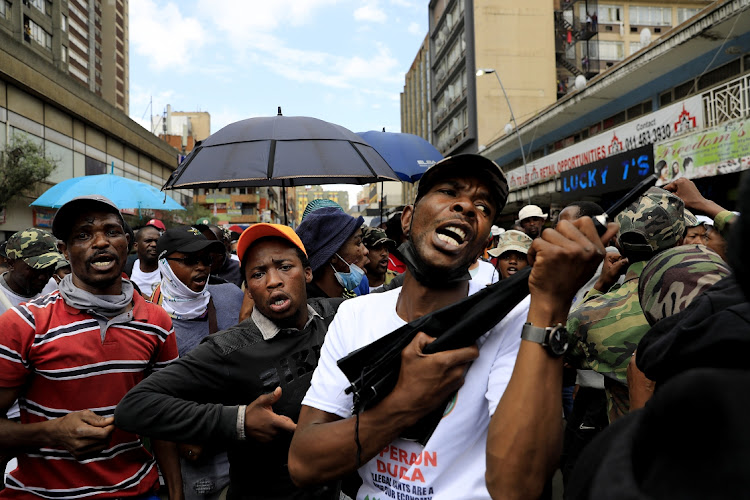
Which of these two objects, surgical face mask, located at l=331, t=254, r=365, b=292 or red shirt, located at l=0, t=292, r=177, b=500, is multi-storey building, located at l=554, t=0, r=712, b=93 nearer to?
surgical face mask, located at l=331, t=254, r=365, b=292

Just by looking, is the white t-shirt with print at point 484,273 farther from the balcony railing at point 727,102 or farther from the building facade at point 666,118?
the balcony railing at point 727,102

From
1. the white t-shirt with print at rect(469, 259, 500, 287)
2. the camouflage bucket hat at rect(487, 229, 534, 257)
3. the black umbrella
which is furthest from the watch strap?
the camouflage bucket hat at rect(487, 229, 534, 257)

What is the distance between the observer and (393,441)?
63.2 inches

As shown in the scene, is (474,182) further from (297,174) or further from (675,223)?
(297,174)

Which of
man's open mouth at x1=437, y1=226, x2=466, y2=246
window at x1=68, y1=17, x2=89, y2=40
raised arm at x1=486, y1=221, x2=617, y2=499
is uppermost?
window at x1=68, y1=17, x2=89, y2=40

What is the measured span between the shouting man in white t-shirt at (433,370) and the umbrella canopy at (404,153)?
560 cm

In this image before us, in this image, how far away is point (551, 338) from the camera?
1286 mm

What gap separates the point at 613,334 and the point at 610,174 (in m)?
15.9

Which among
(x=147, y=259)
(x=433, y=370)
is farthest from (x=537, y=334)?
(x=147, y=259)

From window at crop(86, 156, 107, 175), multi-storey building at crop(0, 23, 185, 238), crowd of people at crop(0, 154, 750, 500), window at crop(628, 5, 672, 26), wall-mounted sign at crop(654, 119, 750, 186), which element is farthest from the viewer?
window at crop(628, 5, 672, 26)

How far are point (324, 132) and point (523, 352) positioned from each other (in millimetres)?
4125

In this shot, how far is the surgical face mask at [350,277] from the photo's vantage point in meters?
4.41

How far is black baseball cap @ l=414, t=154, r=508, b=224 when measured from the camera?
68.6 inches

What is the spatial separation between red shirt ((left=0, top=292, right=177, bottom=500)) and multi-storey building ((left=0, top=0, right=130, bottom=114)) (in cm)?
4123
